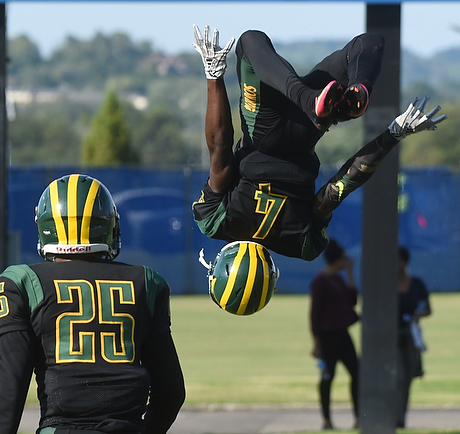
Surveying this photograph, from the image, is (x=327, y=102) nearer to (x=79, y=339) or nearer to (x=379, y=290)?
(x=79, y=339)

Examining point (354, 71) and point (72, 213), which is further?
point (354, 71)

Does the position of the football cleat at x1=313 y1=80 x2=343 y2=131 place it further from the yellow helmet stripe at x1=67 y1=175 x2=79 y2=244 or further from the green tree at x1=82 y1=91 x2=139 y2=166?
the green tree at x1=82 y1=91 x2=139 y2=166

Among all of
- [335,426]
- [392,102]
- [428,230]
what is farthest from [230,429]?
[428,230]

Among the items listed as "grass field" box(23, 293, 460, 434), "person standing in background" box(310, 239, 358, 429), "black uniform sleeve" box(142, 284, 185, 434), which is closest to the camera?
"black uniform sleeve" box(142, 284, 185, 434)

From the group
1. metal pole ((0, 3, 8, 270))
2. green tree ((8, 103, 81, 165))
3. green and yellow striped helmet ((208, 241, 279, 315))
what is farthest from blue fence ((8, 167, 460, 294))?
green tree ((8, 103, 81, 165))

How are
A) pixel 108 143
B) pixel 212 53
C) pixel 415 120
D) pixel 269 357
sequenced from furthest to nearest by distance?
pixel 108 143 → pixel 269 357 → pixel 212 53 → pixel 415 120

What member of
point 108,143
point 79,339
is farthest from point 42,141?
point 79,339

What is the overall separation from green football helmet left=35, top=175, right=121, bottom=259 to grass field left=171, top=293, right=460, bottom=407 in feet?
19.2

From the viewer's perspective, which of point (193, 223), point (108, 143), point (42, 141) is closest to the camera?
point (193, 223)

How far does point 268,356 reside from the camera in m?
12.1

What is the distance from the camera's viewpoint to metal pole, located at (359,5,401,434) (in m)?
6.72

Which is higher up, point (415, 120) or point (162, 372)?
point (415, 120)

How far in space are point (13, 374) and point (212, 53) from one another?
1730 millimetres

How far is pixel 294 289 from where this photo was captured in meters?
18.8
